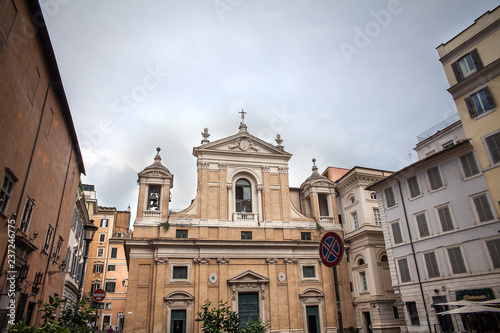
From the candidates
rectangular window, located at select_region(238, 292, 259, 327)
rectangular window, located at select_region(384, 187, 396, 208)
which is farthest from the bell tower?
rectangular window, located at select_region(384, 187, 396, 208)

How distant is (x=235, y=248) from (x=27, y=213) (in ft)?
54.5

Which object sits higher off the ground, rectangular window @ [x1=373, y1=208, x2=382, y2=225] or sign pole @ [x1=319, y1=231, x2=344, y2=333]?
rectangular window @ [x1=373, y1=208, x2=382, y2=225]

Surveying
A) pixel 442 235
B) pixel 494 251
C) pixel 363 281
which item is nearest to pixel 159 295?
pixel 363 281

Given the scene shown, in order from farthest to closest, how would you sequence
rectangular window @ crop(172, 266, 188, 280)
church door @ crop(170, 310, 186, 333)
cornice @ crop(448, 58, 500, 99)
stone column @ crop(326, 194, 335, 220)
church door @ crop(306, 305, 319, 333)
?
stone column @ crop(326, 194, 335, 220), church door @ crop(306, 305, 319, 333), rectangular window @ crop(172, 266, 188, 280), church door @ crop(170, 310, 186, 333), cornice @ crop(448, 58, 500, 99)

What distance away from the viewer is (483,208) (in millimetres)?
18297

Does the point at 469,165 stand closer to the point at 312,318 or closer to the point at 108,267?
the point at 312,318

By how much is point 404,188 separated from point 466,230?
16.7 ft

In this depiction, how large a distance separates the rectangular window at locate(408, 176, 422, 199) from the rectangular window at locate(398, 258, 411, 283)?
4.31 m

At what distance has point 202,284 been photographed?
25.6 m

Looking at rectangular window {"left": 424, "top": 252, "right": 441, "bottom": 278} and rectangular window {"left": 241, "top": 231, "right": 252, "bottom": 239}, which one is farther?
rectangular window {"left": 241, "top": 231, "right": 252, "bottom": 239}

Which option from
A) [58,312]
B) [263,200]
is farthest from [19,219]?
[263,200]

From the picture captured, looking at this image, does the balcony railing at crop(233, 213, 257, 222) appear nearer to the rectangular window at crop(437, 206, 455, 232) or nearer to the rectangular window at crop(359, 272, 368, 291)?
the rectangular window at crop(359, 272, 368, 291)

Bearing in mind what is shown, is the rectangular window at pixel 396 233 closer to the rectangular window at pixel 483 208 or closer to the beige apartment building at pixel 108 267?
the rectangular window at pixel 483 208

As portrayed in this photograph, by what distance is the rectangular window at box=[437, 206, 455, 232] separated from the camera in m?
19.9
